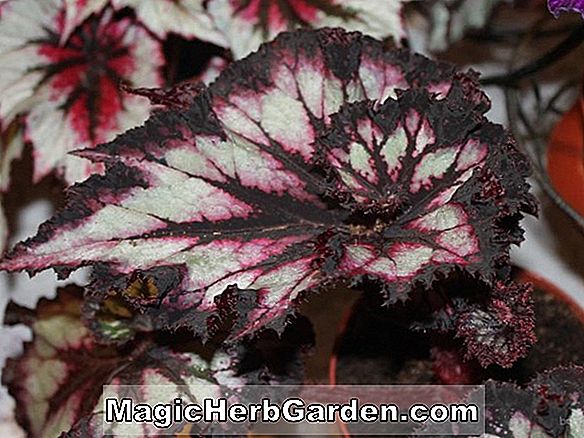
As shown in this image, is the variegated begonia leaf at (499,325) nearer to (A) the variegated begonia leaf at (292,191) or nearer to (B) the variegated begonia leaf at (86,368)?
(A) the variegated begonia leaf at (292,191)

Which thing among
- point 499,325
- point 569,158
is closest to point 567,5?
point 499,325

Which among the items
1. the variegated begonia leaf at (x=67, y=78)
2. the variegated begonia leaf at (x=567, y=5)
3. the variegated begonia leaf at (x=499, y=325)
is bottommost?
the variegated begonia leaf at (x=499, y=325)

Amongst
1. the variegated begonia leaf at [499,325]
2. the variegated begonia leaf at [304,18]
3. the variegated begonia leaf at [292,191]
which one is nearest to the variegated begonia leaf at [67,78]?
the variegated begonia leaf at [304,18]

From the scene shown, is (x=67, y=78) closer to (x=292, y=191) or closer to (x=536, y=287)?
(x=292, y=191)

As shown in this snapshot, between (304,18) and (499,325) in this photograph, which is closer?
(499,325)

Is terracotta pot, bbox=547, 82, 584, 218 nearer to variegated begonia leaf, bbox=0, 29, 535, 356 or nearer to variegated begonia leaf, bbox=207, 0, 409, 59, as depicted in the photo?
variegated begonia leaf, bbox=207, 0, 409, 59

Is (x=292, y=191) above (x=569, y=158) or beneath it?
beneath
